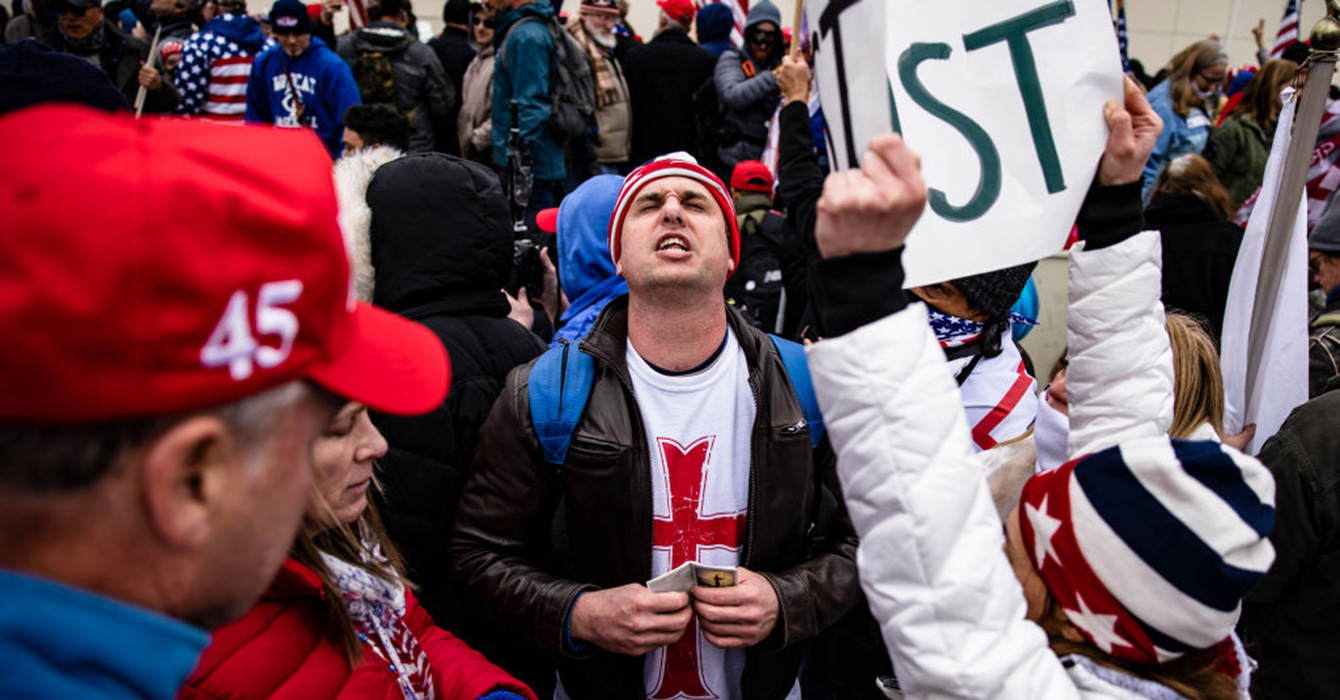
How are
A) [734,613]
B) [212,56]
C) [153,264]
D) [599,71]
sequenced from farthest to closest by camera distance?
[599,71] < [212,56] < [734,613] < [153,264]

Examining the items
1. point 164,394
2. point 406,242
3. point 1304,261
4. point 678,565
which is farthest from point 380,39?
point 164,394

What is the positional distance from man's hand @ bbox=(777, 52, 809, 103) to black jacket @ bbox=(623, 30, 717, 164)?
15.6 ft

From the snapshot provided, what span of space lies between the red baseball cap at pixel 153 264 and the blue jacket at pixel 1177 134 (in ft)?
25.2

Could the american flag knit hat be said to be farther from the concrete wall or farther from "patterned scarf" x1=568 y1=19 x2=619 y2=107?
the concrete wall

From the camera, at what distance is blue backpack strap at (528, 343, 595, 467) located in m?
2.12

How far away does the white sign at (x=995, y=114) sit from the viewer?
1686 mm

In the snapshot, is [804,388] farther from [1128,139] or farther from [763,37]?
[763,37]

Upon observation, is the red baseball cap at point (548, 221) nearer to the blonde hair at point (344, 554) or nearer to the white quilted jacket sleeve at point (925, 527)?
the blonde hair at point (344, 554)

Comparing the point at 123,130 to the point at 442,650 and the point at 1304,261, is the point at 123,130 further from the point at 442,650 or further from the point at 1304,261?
the point at 1304,261

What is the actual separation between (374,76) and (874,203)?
6054mm

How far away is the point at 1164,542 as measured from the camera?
1.19 meters

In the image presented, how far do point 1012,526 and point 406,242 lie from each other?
1.74 meters

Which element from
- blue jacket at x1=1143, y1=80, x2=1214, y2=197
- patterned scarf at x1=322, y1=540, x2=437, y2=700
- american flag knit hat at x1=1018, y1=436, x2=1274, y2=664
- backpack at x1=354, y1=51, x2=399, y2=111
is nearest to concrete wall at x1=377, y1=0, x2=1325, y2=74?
blue jacket at x1=1143, y1=80, x2=1214, y2=197

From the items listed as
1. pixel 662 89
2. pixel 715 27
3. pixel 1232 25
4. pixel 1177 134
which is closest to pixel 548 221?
pixel 662 89
